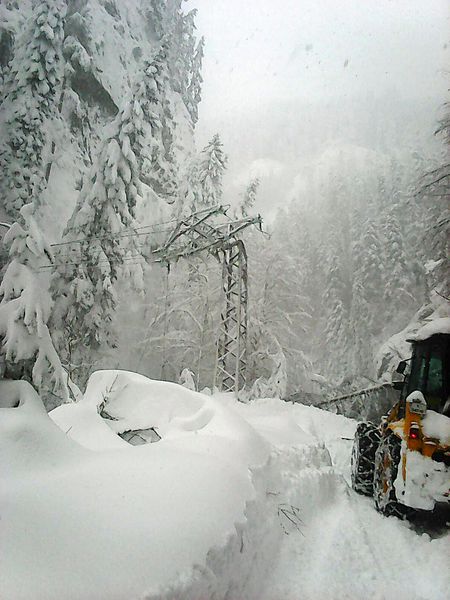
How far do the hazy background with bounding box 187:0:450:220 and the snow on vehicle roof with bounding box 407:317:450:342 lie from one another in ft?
3.64

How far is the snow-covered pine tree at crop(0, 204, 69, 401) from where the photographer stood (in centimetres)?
217

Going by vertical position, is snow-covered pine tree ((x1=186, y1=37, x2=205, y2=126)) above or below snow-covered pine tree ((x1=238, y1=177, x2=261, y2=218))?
above

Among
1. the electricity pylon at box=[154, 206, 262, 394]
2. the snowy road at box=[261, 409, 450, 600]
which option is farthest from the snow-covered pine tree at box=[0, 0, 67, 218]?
the snowy road at box=[261, 409, 450, 600]

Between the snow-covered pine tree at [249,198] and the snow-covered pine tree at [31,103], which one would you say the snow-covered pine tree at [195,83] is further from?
the snow-covered pine tree at [31,103]

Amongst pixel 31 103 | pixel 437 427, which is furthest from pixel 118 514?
pixel 31 103

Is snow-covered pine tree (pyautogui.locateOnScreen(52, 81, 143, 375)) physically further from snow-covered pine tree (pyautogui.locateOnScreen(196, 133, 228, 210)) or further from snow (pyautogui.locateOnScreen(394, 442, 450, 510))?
snow (pyautogui.locateOnScreen(394, 442, 450, 510))

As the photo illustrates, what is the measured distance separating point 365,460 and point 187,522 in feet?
7.18

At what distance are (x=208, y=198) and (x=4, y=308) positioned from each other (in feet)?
7.35

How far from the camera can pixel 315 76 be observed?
3131 mm

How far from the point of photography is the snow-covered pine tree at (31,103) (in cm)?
237

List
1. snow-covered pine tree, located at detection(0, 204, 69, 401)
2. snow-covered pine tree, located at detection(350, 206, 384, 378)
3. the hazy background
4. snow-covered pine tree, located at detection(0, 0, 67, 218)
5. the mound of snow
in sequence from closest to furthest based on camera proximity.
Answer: the mound of snow → snow-covered pine tree, located at detection(0, 204, 69, 401) → snow-covered pine tree, located at detection(0, 0, 67, 218) → the hazy background → snow-covered pine tree, located at detection(350, 206, 384, 378)

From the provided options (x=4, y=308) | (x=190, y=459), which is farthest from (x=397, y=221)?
(x=4, y=308)

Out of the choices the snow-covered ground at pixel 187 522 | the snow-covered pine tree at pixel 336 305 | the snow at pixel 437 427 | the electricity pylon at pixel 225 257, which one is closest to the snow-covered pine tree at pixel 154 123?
the electricity pylon at pixel 225 257

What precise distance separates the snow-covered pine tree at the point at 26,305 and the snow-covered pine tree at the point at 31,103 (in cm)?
16
